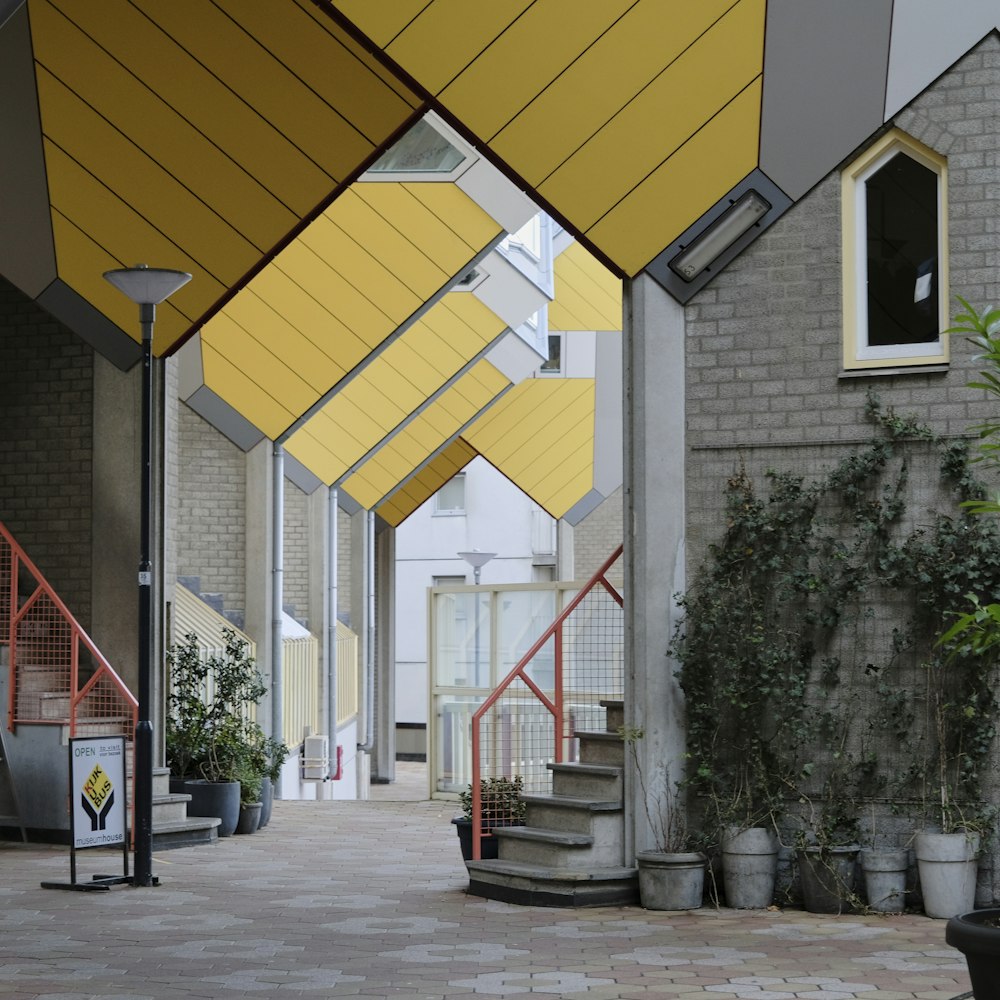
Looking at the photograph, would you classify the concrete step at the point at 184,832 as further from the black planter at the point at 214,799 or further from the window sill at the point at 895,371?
the window sill at the point at 895,371

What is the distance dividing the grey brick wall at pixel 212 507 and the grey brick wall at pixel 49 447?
13.8 feet

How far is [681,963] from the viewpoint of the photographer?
762 cm

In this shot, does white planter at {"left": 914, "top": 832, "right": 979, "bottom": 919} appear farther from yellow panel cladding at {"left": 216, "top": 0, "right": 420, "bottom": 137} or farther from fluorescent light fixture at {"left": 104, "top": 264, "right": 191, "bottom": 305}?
yellow panel cladding at {"left": 216, "top": 0, "right": 420, "bottom": 137}

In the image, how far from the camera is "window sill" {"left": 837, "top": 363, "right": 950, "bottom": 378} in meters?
9.52

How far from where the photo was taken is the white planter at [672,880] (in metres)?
9.34

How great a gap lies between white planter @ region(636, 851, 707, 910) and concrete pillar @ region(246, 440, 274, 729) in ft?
27.9

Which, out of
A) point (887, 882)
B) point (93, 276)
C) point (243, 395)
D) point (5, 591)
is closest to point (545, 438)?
point (243, 395)

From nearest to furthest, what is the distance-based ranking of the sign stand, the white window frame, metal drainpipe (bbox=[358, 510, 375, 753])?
the sign stand, metal drainpipe (bbox=[358, 510, 375, 753]), the white window frame

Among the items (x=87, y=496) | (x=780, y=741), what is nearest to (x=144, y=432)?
(x=87, y=496)

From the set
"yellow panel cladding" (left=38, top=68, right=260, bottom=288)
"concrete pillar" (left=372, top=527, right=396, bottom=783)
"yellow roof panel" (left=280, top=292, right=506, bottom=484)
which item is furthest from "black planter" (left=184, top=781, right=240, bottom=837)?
"concrete pillar" (left=372, top=527, right=396, bottom=783)

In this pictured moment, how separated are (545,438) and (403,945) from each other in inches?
767

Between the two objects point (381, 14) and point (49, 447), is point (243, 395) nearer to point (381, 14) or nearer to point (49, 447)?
point (49, 447)

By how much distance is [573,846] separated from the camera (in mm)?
9742

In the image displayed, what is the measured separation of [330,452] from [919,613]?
41.5 feet
